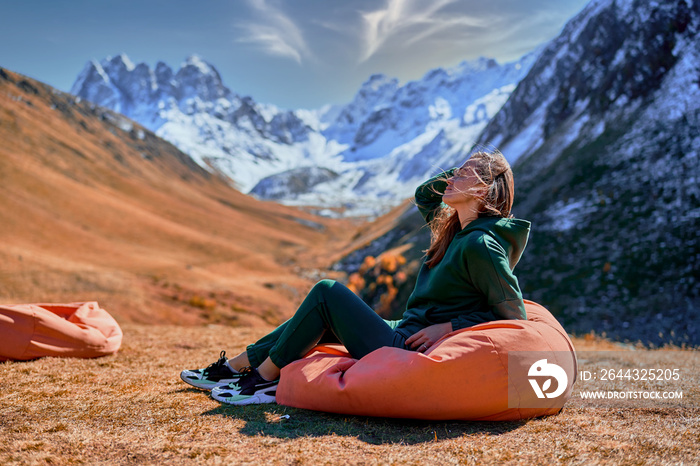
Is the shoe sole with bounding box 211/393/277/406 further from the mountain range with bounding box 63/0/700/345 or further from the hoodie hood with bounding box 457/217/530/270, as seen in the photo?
the mountain range with bounding box 63/0/700/345

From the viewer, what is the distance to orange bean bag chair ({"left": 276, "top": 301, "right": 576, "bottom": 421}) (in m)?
3.43

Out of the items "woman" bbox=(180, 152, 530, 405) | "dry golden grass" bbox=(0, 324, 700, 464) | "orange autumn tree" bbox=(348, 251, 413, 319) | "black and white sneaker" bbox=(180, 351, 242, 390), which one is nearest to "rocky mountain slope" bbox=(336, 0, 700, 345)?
Answer: "orange autumn tree" bbox=(348, 251, 413, 319)

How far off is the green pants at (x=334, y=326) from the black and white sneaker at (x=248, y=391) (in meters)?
0.29

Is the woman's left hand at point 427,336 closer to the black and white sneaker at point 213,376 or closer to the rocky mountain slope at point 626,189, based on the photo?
the black and white sneaker at point 213,376

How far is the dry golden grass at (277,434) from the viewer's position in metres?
2.90

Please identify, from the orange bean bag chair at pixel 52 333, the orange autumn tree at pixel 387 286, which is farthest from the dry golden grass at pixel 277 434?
the orange autumn tree at pixel 387 286

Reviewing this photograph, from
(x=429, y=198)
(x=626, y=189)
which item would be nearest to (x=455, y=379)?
(x=429, y=198)

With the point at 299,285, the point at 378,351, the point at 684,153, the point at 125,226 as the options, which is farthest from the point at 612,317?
the point at 125,226

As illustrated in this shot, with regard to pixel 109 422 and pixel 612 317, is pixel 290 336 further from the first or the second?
pixel 612 317

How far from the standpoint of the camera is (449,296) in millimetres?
3949

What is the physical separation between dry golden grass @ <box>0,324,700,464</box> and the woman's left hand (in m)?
0.59

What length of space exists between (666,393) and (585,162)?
18.5 meters

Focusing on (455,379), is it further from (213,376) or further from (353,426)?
(213,376)

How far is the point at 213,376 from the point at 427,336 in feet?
7.38
